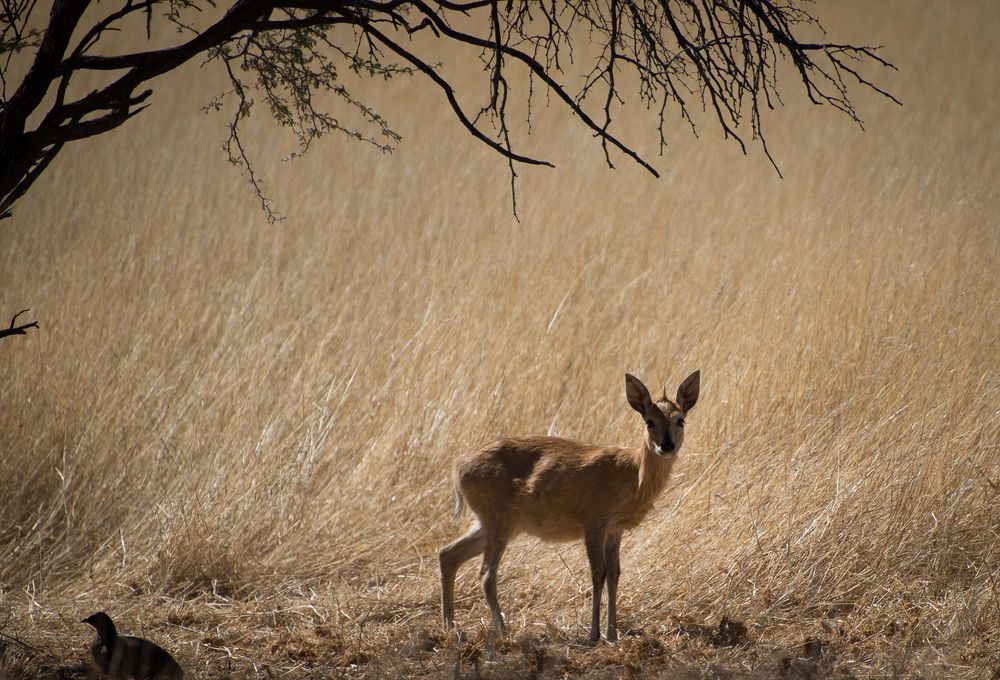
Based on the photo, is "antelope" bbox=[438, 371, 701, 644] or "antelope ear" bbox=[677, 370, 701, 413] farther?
"antelope ear" bbox=[677, 370, 701, 413]

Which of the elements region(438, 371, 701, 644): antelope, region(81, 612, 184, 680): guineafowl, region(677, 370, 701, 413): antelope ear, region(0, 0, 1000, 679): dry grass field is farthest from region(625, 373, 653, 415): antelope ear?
region(81, 612, 184, 680): guineafowl

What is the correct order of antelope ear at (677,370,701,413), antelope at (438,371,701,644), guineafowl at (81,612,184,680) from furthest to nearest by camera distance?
antelope ear at (677,370,701,413), antelope at (438,371,701,644), guineafowl at (81,612,184,680)

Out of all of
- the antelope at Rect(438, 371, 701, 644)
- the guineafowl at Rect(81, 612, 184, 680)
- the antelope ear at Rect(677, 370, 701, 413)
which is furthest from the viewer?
the antelope ear at Rect(677, 370, 701, 413)

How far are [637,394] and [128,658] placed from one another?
8.92 feet

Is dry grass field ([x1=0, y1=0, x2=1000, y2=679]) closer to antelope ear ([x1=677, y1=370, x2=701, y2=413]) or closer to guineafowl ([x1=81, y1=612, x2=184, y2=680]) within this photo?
guineafowl ([x1=81, y1=612, x2=184, y2=680])

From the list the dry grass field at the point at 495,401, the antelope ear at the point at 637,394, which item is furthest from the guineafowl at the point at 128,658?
the antelope ear at the point at 637,394

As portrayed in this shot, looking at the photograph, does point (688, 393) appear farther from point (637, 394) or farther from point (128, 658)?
point (128, 658)

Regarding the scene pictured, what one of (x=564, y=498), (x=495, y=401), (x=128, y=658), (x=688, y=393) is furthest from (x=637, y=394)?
(x=128, y=658)

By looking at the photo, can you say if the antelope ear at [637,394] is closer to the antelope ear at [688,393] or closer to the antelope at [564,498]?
the antelope at [564,498]

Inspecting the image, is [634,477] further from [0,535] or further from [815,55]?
[815,55]

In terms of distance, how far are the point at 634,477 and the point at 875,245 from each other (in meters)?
4.49

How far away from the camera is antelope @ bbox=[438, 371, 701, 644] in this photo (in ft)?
17.3

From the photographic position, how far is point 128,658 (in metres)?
4.52

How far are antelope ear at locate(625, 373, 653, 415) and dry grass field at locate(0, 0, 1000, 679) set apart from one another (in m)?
1.07
